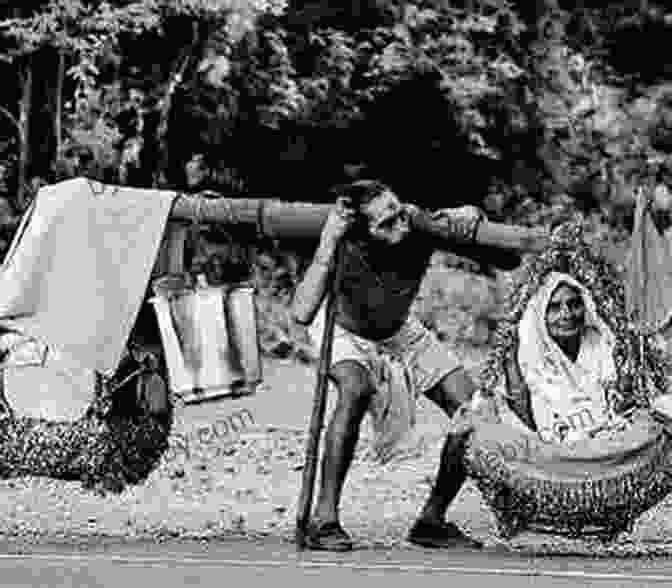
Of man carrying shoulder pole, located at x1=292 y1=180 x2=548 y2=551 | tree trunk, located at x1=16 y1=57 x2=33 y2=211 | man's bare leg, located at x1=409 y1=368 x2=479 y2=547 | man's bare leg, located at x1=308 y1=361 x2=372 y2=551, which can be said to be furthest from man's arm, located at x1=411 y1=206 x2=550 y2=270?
tree trunk, located at x1=16 y1=57 x2=33 y2=211

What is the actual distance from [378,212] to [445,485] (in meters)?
1.07

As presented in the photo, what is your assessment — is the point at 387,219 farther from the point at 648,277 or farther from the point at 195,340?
the point at 648,277

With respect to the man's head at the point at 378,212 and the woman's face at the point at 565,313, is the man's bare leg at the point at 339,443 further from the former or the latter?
the woman's face at the point at 565,313

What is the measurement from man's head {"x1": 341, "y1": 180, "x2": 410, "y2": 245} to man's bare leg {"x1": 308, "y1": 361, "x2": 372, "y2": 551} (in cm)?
50

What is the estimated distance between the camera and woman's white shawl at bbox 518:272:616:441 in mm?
8016

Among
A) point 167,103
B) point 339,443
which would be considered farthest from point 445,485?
point 167,103

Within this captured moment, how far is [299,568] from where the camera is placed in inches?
305

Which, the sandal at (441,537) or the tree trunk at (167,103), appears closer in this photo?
the sandal at (441,537)

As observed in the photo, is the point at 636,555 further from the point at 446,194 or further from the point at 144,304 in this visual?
the point at 446,194

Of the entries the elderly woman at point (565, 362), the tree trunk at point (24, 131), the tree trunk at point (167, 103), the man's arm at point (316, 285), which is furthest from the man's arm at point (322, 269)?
the tree trunk at point (24, 131)

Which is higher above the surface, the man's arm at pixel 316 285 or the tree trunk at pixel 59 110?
the tree trunk at pixel 59 110

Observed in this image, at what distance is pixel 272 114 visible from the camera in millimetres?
15180

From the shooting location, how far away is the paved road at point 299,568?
7.42 metres

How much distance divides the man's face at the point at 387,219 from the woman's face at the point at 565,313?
0.62 metres
